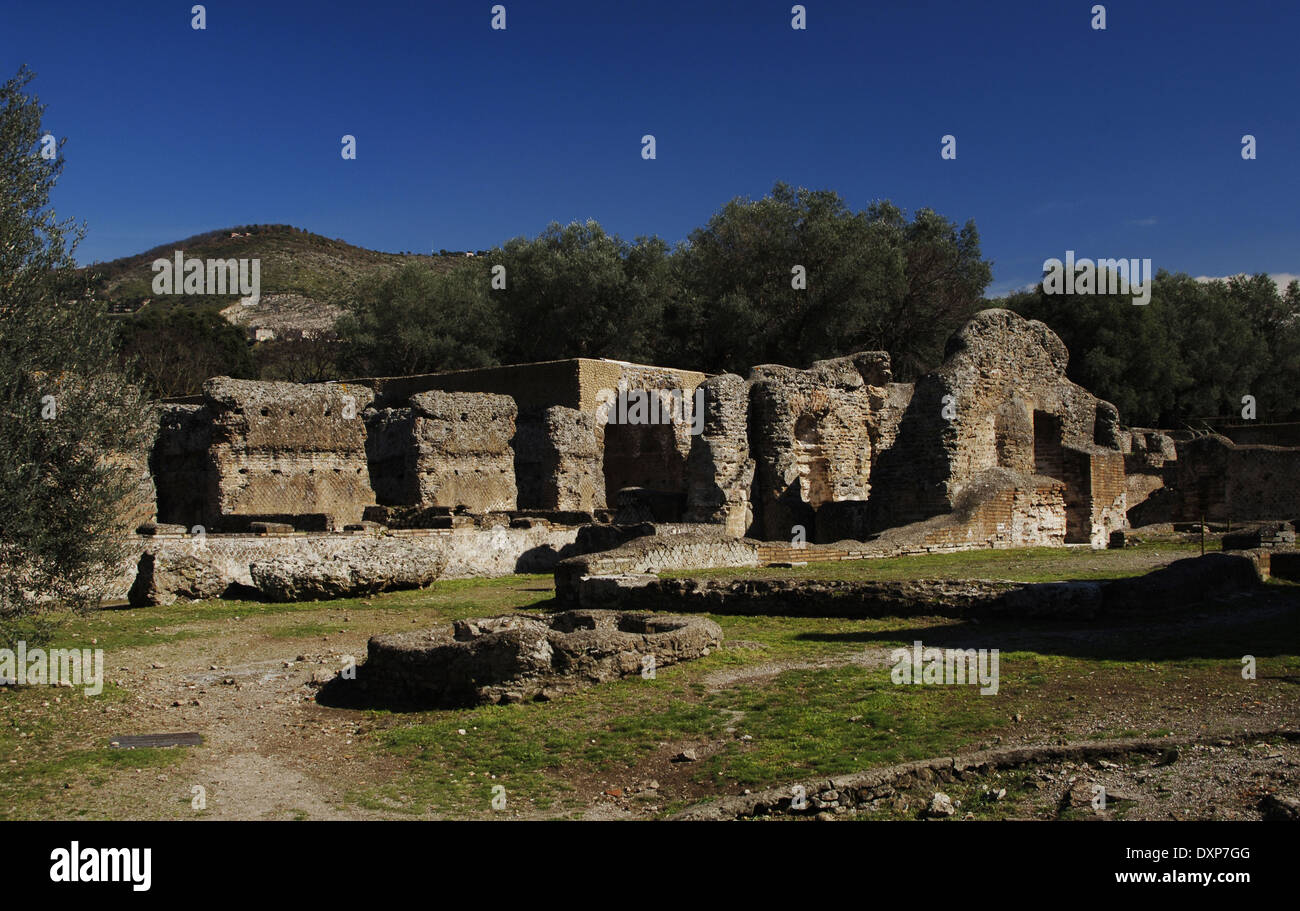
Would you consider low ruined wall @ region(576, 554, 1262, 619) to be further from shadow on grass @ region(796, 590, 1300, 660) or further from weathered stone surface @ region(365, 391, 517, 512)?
weathered stone surface @ region(365, 391, 517, 512)

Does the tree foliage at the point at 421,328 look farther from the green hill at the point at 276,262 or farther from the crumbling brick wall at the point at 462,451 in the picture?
the green hill at the point at 276,262

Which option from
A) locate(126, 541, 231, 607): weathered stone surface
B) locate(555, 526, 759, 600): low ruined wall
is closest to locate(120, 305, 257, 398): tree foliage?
locate(126, 541, 231, 607): weathered stone surface

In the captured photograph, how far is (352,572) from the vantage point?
15.3m

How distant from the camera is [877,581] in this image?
11617 mm

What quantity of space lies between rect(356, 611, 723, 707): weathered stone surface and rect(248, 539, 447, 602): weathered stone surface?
6.00 m

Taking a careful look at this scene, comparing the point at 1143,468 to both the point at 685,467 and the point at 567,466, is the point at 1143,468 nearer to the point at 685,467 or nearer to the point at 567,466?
the point at 685,467

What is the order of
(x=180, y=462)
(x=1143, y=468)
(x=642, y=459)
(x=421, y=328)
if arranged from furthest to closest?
(x=421, y=328) → (x=1143, y=468) → (x=642, y=459) → (x=180, y=462)

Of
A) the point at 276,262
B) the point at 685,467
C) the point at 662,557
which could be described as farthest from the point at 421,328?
the point at 276,262

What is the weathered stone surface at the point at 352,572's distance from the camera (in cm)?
1489

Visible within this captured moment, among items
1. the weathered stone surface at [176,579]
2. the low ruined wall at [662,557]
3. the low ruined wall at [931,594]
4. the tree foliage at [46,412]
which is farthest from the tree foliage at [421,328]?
the tree foliage at [46,412]

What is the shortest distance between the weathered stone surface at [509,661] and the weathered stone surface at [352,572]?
6001 mm

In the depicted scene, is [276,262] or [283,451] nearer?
[283,451]

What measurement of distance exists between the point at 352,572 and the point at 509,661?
24.4 feet
